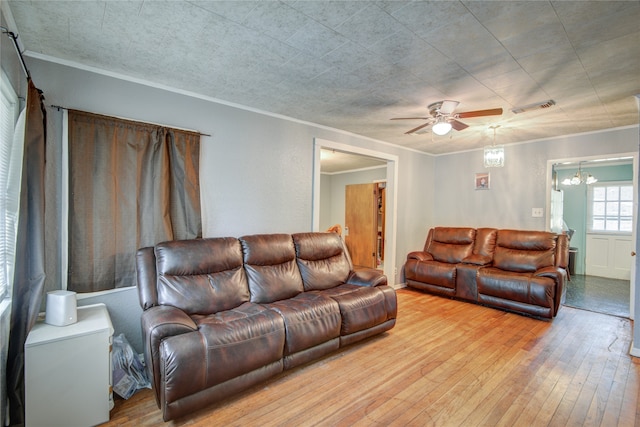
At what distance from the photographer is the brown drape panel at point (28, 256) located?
176cm

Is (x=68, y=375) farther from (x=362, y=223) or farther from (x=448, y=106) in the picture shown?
(x=362, y=223)

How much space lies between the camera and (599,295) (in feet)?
15.6

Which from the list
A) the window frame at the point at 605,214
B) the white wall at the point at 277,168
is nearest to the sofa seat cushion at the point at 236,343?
the white wall at the point at 277,168

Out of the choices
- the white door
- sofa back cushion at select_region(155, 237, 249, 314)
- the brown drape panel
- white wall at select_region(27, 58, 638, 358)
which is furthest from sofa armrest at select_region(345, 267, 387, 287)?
the white door

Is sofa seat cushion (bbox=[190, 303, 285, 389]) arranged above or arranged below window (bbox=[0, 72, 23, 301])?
below

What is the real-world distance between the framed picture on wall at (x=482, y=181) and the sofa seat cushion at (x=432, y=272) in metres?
1.53

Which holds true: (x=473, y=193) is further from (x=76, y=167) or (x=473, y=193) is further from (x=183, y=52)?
(x=76, y=167)

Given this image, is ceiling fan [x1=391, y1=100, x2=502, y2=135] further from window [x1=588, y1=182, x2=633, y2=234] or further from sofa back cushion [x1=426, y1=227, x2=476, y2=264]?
window [x1=588, y1=182, x2=633, y2=234]

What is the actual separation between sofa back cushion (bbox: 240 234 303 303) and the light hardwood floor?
0.71 m

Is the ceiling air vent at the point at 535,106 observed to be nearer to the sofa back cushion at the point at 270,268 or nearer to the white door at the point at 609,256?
the sofa back cushion at the point at 270,268

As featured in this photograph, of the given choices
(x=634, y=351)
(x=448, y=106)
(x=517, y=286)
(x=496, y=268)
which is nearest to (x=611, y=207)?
(x=496, y=268)

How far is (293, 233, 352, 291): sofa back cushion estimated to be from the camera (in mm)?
3254

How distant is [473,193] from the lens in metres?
5.23

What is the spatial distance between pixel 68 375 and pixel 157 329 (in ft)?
1.77
